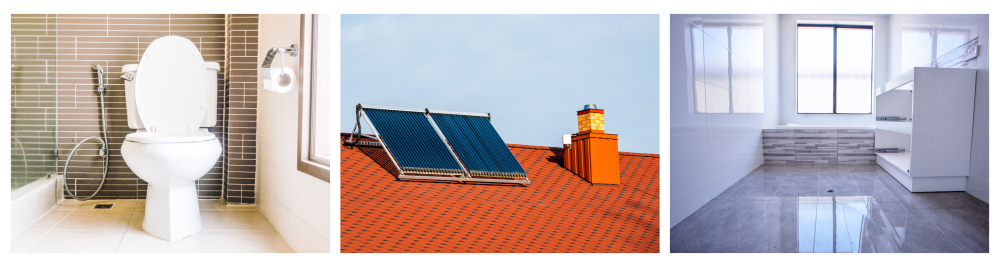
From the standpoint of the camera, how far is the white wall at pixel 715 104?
5.24 ft

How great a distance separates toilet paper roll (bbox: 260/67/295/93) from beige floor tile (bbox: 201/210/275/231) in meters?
0.71

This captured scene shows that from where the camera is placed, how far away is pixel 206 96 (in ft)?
8.17

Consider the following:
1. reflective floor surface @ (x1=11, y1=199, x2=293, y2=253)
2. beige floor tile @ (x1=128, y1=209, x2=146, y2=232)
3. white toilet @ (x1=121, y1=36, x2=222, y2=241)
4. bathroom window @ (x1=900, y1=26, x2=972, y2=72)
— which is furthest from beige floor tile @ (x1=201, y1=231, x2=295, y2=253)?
bathroom window @ (x1=900, y1=26, x2=972, y2=72)

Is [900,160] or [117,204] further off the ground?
[900,160]

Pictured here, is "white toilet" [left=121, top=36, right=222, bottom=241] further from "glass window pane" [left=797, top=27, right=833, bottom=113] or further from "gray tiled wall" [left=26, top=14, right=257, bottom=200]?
"glass window pane" [left=797, top=27, right=833, bottom=113]

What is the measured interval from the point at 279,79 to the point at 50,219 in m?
1.43

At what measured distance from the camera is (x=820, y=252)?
5.25ft

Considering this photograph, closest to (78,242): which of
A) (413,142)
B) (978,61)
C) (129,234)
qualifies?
(129,234)

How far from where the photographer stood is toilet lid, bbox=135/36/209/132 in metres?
2.39

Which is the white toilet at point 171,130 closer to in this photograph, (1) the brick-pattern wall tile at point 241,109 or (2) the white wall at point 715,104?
(1) the brick-pattern wall tile at point 241,109

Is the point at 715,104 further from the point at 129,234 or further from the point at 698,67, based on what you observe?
the point at 129,234

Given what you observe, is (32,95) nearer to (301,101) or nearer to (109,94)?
(109,94)
